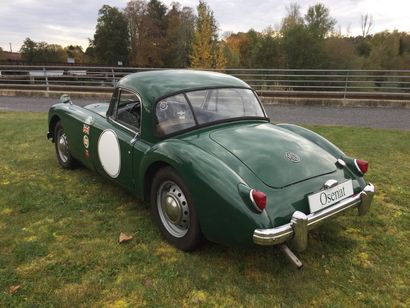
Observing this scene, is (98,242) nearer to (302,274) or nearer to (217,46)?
(302,274)

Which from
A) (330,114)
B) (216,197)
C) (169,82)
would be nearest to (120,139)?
(169,82)

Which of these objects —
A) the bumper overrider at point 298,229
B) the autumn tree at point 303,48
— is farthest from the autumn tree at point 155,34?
the bumper overrider at point 298,229

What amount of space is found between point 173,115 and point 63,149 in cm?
264

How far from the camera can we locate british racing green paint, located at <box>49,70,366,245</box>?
2.82 meters

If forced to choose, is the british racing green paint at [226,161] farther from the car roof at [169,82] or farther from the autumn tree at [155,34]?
the autumn tree at [155,34]

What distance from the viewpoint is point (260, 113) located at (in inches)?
166

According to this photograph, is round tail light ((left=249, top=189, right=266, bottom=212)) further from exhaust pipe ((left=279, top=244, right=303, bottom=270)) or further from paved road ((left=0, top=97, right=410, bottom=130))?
paved road ((left=0, top=97, right=410, bottom=130))

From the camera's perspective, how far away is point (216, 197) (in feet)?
9.35

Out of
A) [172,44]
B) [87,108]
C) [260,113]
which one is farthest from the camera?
[172,44]

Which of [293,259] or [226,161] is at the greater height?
[226,161]

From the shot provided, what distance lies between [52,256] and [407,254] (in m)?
3.15

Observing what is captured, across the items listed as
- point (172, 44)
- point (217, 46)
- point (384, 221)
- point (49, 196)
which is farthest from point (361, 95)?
point (172, 44)

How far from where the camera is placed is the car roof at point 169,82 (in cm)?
386

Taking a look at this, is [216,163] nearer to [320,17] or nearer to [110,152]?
[110,152]
